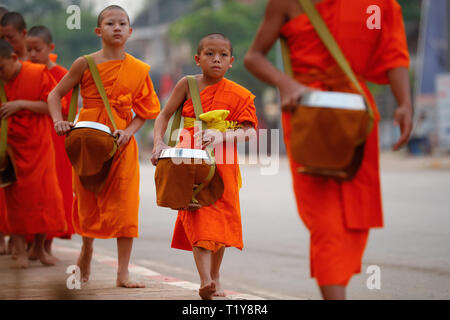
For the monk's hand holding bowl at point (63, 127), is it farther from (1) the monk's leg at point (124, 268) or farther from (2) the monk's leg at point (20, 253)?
(2) the monk's leg at point (20, 253)

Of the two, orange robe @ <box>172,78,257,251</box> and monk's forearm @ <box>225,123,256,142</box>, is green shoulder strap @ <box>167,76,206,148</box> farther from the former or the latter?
monk's forearm @ <box>225,123,256,142</box>

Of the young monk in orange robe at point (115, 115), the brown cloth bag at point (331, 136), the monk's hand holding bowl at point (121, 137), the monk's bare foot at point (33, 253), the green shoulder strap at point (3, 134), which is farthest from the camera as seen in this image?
the monk's bare foot at point (33, 253)

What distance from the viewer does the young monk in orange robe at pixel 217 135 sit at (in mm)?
4859

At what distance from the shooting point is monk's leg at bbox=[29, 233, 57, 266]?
6.71m

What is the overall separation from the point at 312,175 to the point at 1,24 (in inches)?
179

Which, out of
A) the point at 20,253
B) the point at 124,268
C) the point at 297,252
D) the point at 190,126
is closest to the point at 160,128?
the point at 190,126

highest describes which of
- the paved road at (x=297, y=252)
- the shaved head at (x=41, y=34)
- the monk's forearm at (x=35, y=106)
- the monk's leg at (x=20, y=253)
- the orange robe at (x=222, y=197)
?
the shaved head at (x=41, y=34)

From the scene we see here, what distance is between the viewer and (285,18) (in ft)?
11.7

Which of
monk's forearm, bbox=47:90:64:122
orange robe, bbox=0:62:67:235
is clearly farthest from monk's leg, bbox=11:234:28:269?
monk's forearm, bbox=47:90:64:122

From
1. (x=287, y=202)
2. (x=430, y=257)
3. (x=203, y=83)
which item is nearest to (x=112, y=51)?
(x=203, y=83)

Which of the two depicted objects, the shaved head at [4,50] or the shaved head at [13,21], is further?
the shaved head at [13,21]

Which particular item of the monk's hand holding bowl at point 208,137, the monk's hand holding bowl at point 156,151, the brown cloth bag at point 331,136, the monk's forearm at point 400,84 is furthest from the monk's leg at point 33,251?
the monk's forearm at point 400,84

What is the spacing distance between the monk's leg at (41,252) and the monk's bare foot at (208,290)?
239 cm

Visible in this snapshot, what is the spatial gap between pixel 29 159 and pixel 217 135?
2.48 metres
